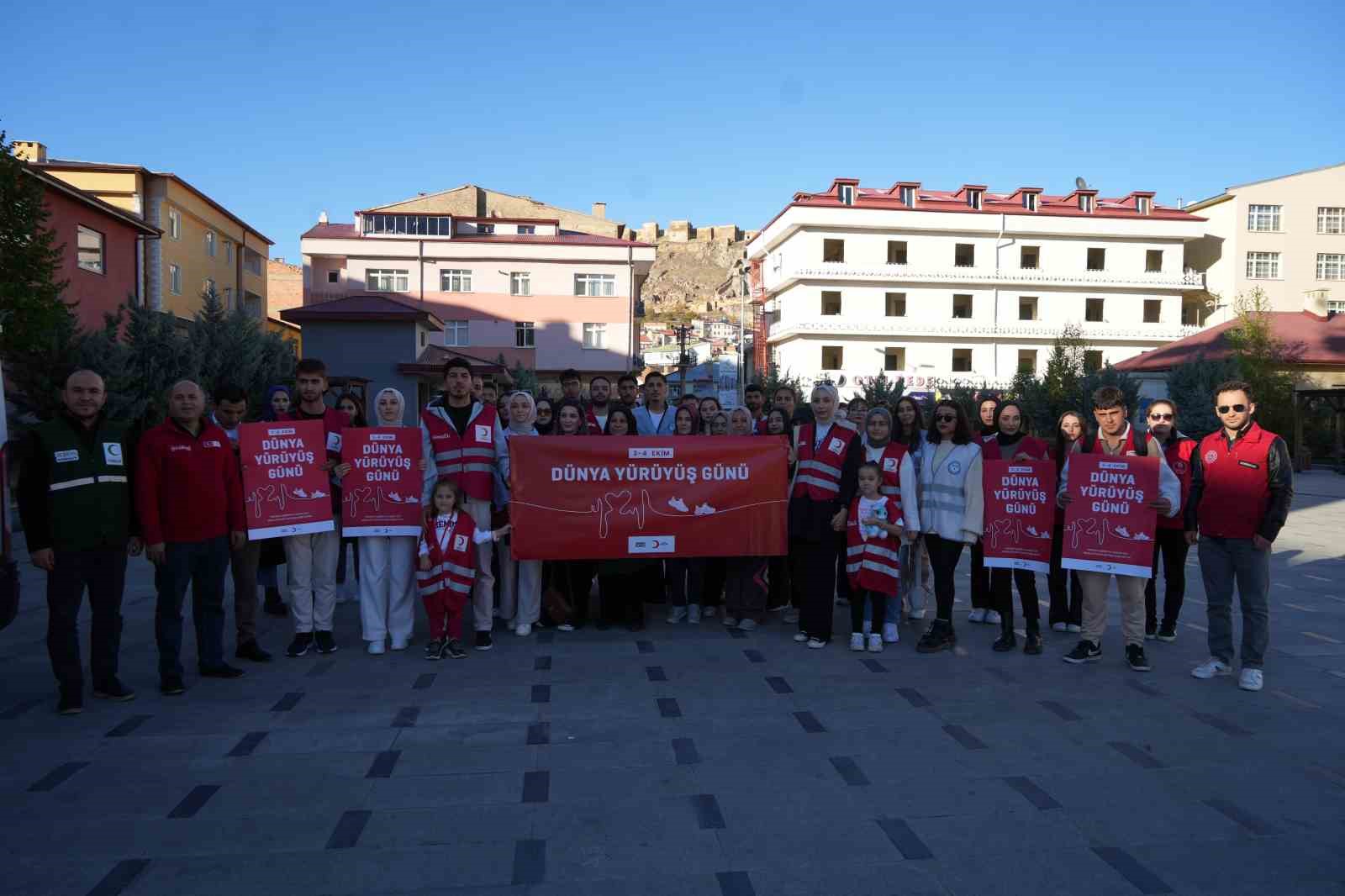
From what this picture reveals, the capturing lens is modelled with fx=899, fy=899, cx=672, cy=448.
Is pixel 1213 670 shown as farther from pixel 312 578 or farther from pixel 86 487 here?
pixel 86 487

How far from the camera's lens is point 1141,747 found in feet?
16.4

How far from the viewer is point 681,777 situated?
4.53m

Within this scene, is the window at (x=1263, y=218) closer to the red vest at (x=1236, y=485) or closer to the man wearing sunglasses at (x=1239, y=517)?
the man wearing sunglasses at (x=1239, y=517)

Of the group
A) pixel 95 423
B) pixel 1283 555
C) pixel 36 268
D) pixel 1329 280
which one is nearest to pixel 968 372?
pixel 1329 280

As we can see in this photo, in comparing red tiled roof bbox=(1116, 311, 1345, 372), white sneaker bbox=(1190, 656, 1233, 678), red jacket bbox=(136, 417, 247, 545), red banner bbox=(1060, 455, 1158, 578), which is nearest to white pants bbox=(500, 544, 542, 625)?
red jacket bbox=(136, 417, 247, 545)

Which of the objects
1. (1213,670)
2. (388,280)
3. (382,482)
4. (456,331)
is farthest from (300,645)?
(388,280)

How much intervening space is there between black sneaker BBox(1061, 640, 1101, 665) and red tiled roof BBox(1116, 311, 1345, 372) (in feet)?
96.8

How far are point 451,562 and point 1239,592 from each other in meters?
5.62

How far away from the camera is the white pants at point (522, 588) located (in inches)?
294

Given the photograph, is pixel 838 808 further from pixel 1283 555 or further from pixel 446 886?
pixel 1283 555

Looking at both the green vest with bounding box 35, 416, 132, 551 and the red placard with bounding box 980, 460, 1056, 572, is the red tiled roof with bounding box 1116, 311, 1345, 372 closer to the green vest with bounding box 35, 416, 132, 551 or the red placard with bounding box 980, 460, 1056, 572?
the red placard with bounding box 980, 460, 1056, 572

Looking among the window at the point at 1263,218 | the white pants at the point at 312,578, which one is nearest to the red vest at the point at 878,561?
the white pants at the point at 312,578

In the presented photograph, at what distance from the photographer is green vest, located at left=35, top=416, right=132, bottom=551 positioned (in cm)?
549

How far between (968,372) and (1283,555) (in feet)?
146
